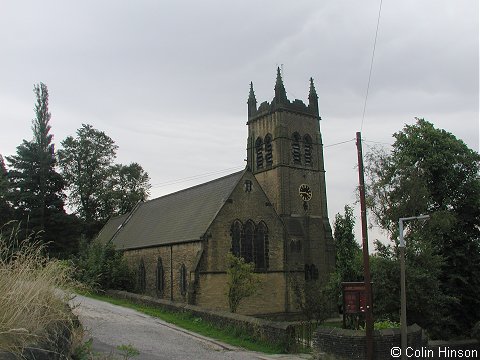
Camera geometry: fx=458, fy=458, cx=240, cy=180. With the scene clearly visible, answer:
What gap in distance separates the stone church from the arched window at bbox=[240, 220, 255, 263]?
71 mm

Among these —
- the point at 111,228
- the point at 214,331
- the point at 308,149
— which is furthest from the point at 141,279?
the point at 308,149

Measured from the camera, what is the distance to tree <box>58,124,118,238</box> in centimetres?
5703

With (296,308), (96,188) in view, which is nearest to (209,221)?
(296,308)

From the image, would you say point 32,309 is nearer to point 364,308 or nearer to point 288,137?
point 364,308

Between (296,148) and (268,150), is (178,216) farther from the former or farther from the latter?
(296,148)

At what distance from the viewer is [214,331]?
17.7 m

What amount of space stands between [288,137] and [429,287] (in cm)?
2416

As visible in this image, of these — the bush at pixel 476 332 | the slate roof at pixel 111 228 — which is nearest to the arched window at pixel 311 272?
the bush at pixel 476 332

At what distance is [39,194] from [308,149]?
25.1m


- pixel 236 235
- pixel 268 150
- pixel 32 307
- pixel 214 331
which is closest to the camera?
pixel 32 307

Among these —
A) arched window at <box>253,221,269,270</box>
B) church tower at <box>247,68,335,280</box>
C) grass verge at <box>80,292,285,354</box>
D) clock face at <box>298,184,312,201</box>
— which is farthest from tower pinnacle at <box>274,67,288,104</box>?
grass verge at <box>80,292,285,354</box>

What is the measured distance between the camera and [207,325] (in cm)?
1866

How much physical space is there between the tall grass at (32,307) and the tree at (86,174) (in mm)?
51525

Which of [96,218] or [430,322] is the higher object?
[96,218]
